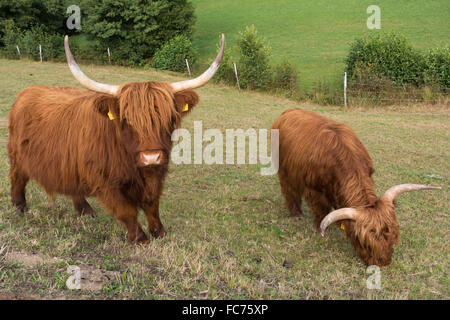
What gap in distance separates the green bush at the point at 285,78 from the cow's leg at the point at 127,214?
46.7 ft

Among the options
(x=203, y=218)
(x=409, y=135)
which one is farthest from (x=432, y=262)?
(x=409, y=135)

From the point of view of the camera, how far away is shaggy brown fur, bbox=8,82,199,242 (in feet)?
10.8

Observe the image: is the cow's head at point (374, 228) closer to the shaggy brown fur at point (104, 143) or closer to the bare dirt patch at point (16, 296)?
the shaggy brown fur at point (104, 143)

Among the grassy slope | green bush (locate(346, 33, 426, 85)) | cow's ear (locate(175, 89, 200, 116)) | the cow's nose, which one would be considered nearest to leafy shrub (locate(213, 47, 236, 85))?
the grassy slope

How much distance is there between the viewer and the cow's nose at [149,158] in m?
3.11

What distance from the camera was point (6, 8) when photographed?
30234 millimetres

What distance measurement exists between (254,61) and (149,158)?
15.6 metres

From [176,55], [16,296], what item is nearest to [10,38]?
[176,55]

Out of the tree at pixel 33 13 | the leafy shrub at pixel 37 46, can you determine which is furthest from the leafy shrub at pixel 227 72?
the tree at pixel 33 13

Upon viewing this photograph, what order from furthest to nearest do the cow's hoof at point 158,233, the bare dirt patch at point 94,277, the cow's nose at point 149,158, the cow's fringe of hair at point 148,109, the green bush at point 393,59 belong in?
1. the green bush at point 393,59
2. the cow's hoof at point 158,233
3. the cow's fringe of hair at point 148,109
4. the cow's nose at point 149,158
5. the bare dirt patch at point 94,277

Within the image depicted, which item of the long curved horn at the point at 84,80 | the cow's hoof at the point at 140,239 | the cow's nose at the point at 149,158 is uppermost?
the long curved horn at the point at 84,80

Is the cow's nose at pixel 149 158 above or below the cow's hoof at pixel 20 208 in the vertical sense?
above

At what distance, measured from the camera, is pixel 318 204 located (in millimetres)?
4473

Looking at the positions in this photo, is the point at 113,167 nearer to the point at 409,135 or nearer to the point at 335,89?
the point at 409,135
